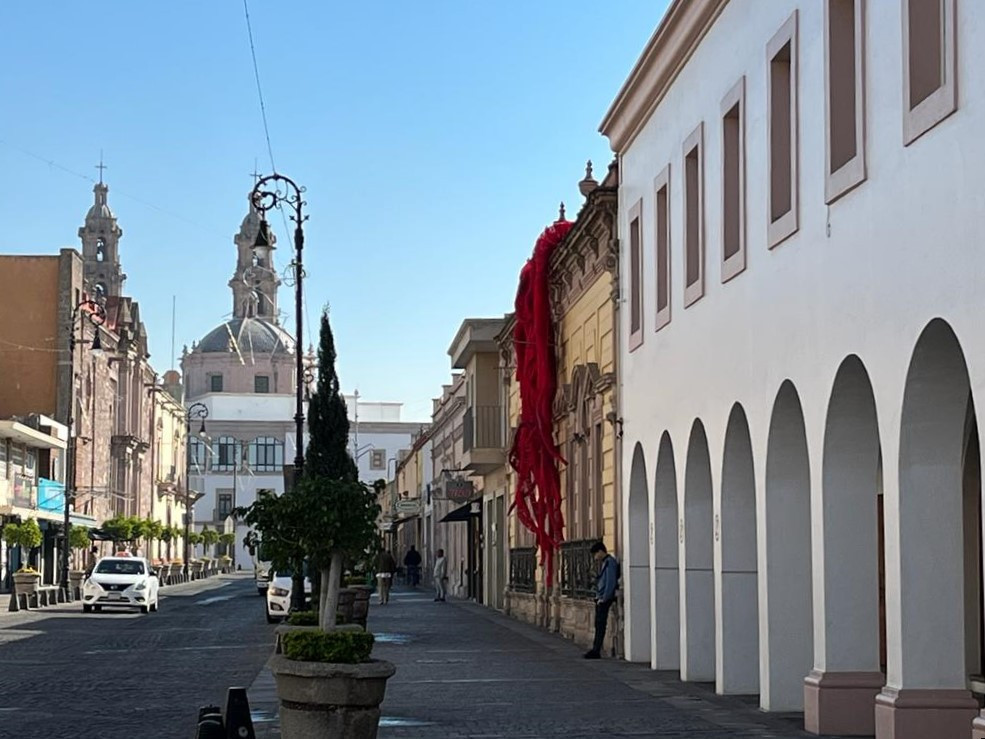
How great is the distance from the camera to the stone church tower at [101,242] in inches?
4220

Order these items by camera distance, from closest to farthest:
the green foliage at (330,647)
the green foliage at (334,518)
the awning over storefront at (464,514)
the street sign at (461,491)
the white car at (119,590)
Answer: the green foliage at (330,647)
the green foliage at (334,518)
the white car at (119,590)
the street sign at (461,491)
the awning over storefront at (464,514)

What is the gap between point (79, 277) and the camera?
7594cm

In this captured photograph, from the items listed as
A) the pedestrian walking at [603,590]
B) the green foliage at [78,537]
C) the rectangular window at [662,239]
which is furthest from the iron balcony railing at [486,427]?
the green foliage at [78,537]

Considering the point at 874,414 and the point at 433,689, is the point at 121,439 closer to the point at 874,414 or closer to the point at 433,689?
the point at 433,689

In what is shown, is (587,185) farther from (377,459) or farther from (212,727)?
(377,459)

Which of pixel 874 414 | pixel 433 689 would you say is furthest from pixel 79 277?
→ pixel 874 414

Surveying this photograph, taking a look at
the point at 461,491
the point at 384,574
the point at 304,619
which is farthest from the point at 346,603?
the point at 461,491

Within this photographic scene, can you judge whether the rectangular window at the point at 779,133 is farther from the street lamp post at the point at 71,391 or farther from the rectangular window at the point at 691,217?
the street lamp post at the point at 71,391

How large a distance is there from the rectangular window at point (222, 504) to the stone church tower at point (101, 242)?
3598cm

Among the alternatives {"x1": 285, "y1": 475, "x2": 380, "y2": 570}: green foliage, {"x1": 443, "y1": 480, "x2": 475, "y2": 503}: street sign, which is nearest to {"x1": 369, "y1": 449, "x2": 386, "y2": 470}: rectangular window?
{"x1": 443, "y1": 480, "x2": 475, "y2": 503}: street sign

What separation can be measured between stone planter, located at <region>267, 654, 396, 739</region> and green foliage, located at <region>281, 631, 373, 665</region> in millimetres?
175

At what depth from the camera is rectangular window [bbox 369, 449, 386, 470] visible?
477 ft

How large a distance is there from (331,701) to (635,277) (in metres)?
12.8

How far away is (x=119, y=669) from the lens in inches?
944
